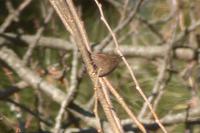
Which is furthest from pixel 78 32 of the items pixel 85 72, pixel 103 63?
pixel 85 72

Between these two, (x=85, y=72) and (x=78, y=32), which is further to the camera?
(x=85, y=72)

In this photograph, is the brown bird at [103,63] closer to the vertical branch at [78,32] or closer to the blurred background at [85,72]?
the vertical branch at [78,32]

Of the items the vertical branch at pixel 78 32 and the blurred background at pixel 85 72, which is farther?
the blurred background at pixel 85 72

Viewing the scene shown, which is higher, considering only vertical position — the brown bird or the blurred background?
the blurred background

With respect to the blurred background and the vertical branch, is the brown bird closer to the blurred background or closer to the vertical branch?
the vertical branch

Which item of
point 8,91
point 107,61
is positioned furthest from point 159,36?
point 107,61

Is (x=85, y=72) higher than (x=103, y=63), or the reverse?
(x=85, y=72)

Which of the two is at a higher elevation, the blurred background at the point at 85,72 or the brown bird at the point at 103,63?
the blurred background at the point at 85,72

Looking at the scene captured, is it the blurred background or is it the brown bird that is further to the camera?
the blurred background

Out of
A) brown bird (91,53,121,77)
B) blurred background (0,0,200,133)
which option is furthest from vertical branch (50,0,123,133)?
blurred background (0,0,200,133)

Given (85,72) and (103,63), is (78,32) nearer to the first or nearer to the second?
(103,63)

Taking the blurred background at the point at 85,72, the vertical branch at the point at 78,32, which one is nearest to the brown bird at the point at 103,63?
the vertical branch at the point at 78,32
